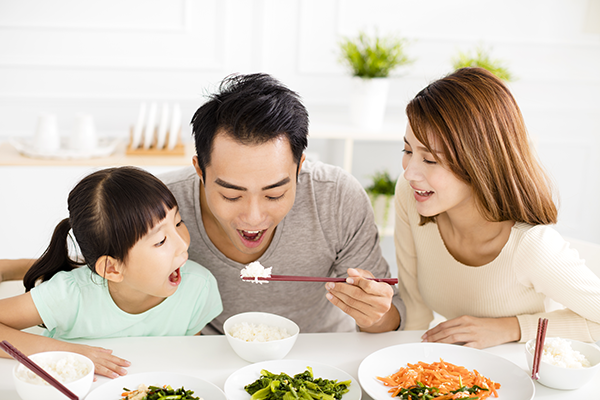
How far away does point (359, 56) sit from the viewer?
2.80 metres

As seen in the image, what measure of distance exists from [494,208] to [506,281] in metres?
0.23

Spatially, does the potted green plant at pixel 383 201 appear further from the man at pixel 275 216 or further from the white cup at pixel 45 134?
the white cup at pixel 45 134

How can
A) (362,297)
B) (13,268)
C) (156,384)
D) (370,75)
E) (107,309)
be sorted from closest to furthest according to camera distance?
(156,384)
(362,297)
(107,309)
(13,268)
(370,75)

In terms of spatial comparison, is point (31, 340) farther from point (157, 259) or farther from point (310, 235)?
point (310, 235)

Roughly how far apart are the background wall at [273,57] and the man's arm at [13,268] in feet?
3.28

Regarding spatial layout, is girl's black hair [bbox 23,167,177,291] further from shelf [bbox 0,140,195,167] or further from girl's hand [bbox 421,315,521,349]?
shelf [bbox 0,140,195,167]

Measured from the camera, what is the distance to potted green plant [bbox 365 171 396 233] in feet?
10.1

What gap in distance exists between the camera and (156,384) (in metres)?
1.11

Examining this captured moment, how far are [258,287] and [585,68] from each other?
9.00ft

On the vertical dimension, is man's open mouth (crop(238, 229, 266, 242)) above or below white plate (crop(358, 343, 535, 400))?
above

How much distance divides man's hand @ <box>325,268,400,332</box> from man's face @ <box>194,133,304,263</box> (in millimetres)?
253

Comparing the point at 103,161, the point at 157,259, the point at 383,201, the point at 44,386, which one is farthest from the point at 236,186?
the point at 383,201

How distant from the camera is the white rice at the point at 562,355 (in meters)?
1.19

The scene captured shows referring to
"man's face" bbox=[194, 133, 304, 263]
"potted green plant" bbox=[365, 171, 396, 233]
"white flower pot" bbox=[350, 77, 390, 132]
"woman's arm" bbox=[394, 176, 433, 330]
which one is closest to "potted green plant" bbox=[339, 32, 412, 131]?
"white flower pot" bbox=[350, 77, 390, 132]
